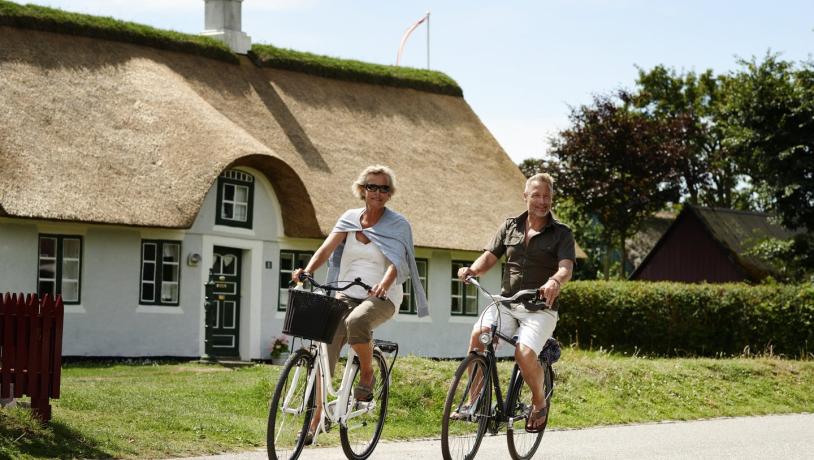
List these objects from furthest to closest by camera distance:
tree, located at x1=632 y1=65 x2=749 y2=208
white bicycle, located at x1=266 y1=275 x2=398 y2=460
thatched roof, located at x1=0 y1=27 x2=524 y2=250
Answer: tree, located at x1=632 y1=65 x2=749 y2=208 < thatched roof, located at x1=0 y1=27 x2=524 y2=250 < white bicycle, located at x1=266 y1=275 x2=398 y2=460

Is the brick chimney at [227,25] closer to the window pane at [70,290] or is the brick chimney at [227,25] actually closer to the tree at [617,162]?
the window pane at [70,290]

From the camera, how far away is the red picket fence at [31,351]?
9.71 metres

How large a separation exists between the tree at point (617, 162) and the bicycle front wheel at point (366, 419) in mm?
31685

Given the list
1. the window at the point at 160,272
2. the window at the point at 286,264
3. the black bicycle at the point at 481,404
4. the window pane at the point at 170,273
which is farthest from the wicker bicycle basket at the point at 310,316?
the window at the point at 286,264

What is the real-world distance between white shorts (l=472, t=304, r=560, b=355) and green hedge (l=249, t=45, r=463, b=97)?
19000mm

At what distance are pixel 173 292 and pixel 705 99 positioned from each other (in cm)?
3439

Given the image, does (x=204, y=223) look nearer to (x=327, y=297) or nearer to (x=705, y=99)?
(x=327, y=297)

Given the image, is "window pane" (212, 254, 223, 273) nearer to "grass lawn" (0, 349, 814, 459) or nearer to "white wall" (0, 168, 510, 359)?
"white wall" (0, 168, 510, 359)

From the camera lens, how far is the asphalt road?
10047 millimetres

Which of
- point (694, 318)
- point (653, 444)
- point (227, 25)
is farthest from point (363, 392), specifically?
point (227, 25)

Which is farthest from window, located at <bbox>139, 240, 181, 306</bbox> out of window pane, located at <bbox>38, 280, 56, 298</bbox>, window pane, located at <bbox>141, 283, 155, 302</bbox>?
window pane, located at <bbox>38, 280, 56, 298</bbox>

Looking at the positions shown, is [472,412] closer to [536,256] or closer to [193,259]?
[536,256]

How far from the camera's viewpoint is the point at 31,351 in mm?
9773

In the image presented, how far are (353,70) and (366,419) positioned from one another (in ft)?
67.9
